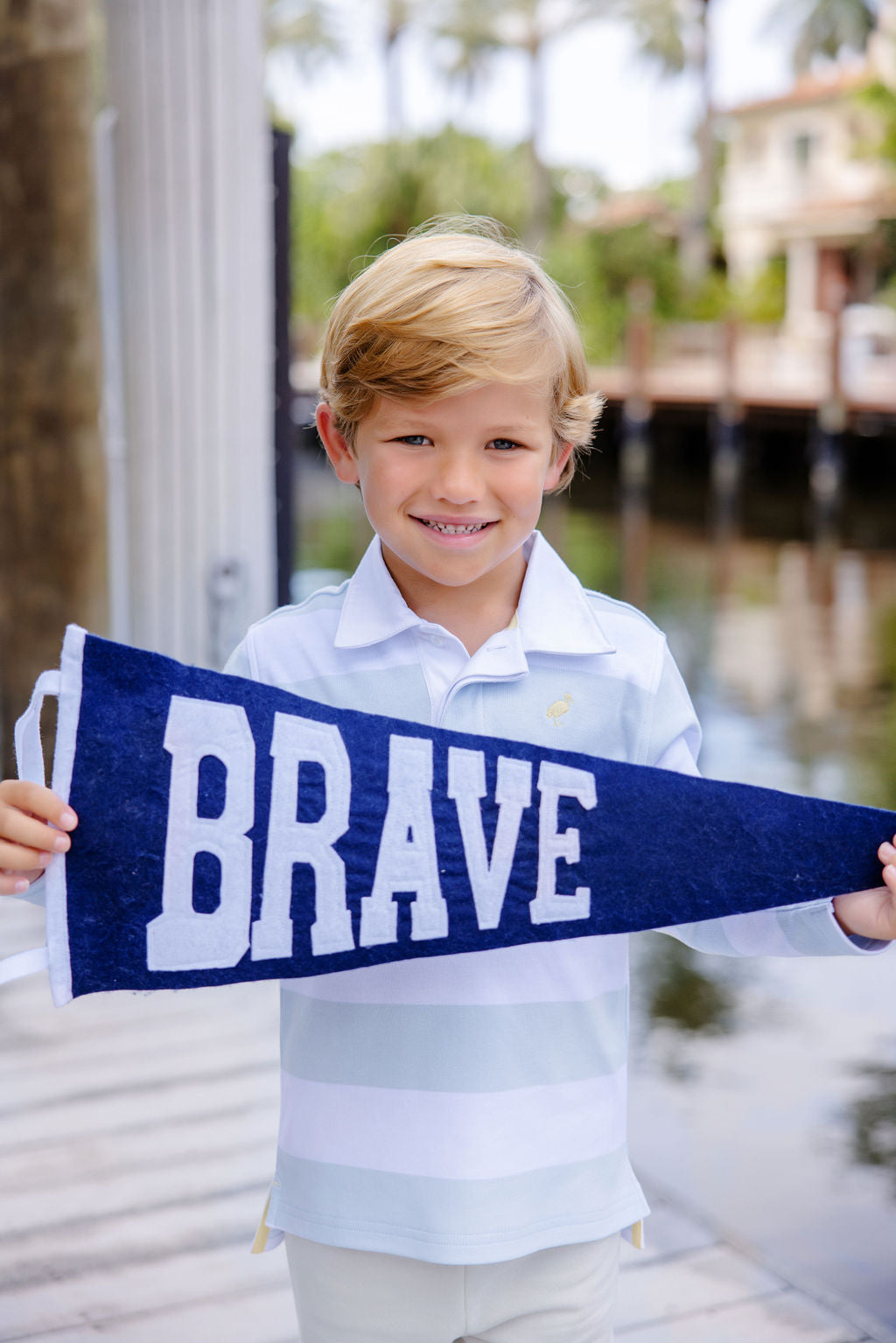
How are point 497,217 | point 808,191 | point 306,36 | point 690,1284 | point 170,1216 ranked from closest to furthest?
point 690,1284, point 170,1216, point 497,217, point 808,191, point 306,36

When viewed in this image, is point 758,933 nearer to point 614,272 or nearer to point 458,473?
point 458,473

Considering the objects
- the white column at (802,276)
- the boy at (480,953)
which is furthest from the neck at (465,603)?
the white column at (802,276)

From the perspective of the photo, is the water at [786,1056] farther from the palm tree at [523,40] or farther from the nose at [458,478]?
the palm tree at [523,40]

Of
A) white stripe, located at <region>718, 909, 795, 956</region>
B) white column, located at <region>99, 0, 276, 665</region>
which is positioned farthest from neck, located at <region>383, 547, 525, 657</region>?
white column, located at <region>99, 0, 276, 665</region>

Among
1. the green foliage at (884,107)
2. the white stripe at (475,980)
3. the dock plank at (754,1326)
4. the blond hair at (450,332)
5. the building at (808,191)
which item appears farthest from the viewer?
the building at (808,191)

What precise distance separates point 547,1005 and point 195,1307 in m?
1.29

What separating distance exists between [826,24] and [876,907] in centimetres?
4796

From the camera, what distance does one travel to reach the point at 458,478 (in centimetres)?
131

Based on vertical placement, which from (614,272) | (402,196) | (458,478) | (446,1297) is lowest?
(446,1297)

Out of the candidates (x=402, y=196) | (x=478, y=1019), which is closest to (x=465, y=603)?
(x=478, y=1019)

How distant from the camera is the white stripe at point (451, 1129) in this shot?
4.48 feet

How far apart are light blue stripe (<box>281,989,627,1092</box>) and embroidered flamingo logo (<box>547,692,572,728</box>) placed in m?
0.26

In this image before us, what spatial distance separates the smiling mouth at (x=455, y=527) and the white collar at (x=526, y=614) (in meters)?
0.07

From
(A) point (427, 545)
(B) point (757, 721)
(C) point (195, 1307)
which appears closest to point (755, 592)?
(B) point (757, 721)
